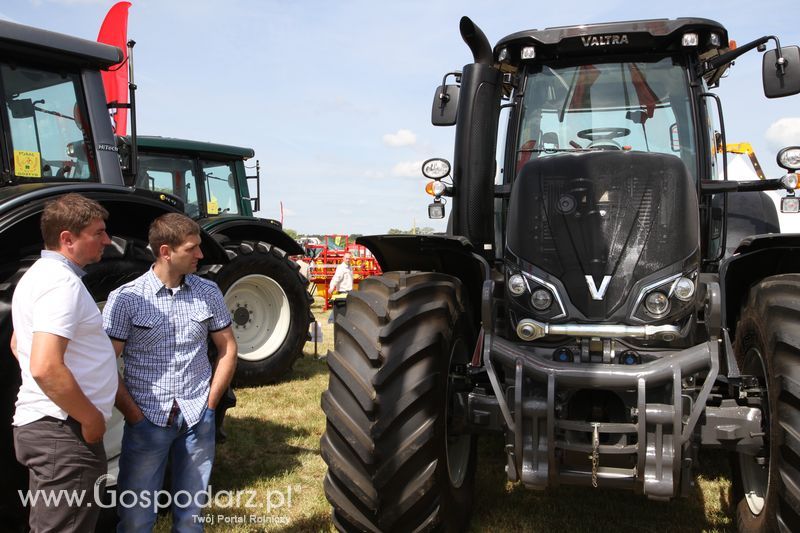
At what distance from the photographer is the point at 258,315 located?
7047mm

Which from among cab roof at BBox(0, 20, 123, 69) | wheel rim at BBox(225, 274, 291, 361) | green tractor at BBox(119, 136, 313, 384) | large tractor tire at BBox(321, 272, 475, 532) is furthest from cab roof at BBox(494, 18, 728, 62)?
wheel rim at BBox(225, 274, 291, 361)

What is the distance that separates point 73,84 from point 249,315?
328 cm

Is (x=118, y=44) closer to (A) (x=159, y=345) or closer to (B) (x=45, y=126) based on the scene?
(B) (x=45, y=126)

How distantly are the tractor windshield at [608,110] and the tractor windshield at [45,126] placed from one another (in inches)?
Answer: 105

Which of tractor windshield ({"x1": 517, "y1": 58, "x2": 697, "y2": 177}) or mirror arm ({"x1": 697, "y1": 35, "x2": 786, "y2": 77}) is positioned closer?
mirror arm ({"x1": 697, "y1": 35, "x2": 786, "y2": 77})

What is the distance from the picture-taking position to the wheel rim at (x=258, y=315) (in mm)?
6879

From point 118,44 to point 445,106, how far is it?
4.07 meters

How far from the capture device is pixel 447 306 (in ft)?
10.4

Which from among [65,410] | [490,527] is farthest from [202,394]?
[490,527]

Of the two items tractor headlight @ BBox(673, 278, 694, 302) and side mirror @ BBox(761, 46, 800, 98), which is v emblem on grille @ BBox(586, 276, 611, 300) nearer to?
tractor headlight @ BBox(673, 278, 694, 302)

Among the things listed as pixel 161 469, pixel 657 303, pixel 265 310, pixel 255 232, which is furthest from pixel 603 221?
pixel 255 232

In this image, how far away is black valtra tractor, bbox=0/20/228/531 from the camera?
2.92m

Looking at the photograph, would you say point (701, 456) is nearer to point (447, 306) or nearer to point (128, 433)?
point (447, 306)

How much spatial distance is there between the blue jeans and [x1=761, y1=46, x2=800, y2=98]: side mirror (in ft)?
11.1
